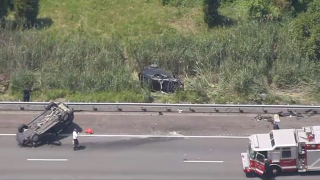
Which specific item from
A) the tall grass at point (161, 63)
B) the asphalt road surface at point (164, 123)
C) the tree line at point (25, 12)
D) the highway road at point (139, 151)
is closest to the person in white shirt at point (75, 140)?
the highway road at point (139, 151)

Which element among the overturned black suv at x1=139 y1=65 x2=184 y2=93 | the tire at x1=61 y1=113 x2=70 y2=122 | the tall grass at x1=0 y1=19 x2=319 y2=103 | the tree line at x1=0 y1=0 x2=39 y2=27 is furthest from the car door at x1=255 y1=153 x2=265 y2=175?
the tree line at x1=0 y1=0 x2=39 y2=27

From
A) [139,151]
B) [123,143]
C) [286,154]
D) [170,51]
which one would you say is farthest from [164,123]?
[170,51]

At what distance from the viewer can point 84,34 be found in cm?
3794

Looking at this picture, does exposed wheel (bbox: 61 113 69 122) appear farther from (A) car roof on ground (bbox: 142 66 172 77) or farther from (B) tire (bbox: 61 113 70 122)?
(A) car roof on ground (bbox: 142 66 172 77)

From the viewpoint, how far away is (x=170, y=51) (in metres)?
34.4

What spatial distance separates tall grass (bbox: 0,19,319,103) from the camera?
103 ft

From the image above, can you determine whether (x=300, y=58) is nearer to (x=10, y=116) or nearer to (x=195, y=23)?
(x=195, y=23)

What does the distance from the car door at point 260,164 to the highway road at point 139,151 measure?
0.85m

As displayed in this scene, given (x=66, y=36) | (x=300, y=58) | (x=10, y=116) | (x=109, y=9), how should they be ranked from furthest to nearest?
(x=109, y=9)
(x=66, y=36)
(x=300, y=58)
(x=10, y=116)

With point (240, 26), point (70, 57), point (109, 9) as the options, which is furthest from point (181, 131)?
point (109, 9)

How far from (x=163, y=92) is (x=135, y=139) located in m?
5.53

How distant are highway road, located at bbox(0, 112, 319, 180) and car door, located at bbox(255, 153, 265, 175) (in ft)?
2.78

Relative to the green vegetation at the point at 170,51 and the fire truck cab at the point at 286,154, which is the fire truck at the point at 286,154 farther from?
the green vegetation at the point at 170,51

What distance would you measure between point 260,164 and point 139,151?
219 inches
